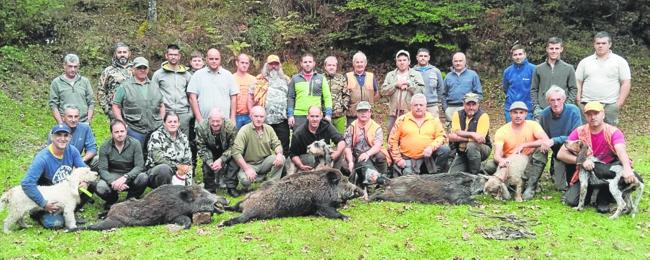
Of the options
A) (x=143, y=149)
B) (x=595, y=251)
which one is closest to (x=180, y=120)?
(x=143, y=149)

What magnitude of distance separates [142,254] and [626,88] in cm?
776

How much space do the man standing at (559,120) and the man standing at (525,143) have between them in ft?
0.67

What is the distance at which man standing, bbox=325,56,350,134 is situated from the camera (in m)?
10.3

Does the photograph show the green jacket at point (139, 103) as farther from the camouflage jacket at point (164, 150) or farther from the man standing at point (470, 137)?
the man standing at point (470, 137)

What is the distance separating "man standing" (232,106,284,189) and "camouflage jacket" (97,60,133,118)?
87.4 inches

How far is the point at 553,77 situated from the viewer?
9.86 metres

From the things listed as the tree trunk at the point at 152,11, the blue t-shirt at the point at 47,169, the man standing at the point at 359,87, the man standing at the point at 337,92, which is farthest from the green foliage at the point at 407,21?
the blue t-shirt at the point at 47,169

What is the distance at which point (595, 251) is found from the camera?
6.71 m

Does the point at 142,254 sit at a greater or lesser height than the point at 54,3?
lesser

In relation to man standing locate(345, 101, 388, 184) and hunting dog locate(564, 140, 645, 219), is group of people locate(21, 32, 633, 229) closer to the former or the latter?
man standing locate(345, 101, 388, 184)

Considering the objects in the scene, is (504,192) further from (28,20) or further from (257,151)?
(28,20)

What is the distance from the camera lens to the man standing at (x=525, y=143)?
895 centimetres

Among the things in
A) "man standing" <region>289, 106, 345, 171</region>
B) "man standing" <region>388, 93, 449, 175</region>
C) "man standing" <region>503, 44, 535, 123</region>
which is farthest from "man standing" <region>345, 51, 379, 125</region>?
"man standing" <region>503, 44, 535, 123</region>

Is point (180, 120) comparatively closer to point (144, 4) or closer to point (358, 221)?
point (358, 221)
